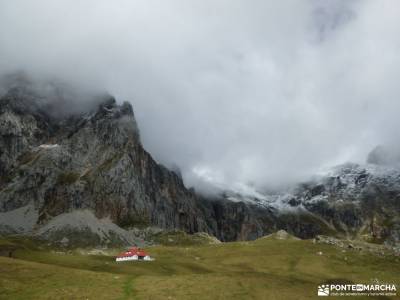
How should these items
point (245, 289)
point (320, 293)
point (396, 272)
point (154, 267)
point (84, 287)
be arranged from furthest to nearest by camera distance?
point (396, 272) < point (154, 267) < point (320, 293) < point (245, 289) < point (84, 287)

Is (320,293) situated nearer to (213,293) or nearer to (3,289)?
(213,293)

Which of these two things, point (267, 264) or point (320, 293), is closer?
point (320, 293)

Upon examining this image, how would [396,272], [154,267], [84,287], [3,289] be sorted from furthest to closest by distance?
[396,272] → [154,267] → [84,287] → [3,289]

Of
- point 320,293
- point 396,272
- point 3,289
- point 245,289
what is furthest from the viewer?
point 396,272

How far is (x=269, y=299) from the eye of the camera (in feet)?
251

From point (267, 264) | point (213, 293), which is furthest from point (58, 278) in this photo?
point (267, 264)

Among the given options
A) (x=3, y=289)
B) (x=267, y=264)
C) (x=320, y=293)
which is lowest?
(x=3, y=289)

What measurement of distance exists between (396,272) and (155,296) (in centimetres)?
12925

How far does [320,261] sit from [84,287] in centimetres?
12751

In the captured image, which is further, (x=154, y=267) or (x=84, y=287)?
(x=154, y=267)

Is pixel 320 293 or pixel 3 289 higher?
pixel 320 293

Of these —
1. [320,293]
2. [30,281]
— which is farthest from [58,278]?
[320,293]

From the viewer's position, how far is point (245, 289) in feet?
266

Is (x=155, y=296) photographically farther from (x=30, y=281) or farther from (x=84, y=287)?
(x=30, y=281)
